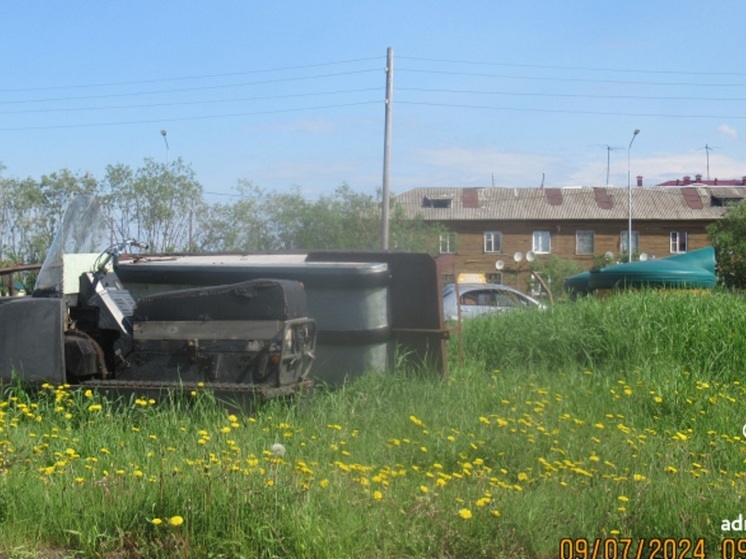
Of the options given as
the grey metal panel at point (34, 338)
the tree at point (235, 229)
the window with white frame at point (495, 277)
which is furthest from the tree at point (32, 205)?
the window with white frame at point (495, 277)

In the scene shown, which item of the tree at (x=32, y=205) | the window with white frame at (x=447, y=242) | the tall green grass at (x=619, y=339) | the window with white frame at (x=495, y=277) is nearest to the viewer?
the tall green grass at (x=619, y=339)

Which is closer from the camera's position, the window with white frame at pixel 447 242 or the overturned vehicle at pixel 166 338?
the overturned vehicle at pixel 166 338

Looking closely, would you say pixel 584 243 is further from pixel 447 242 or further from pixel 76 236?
pixel 76 236

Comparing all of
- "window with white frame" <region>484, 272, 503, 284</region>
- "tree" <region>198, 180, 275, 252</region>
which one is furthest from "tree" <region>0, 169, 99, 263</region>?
"window with white frame" <region>484, 272, 503, 284</region>

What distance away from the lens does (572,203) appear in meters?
66.1

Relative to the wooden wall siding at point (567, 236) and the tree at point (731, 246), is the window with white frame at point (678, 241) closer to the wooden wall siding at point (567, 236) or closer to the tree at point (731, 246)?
the wooden wall siding at point (567, 236)

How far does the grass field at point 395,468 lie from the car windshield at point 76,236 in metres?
1.26

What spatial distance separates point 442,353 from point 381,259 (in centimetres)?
101

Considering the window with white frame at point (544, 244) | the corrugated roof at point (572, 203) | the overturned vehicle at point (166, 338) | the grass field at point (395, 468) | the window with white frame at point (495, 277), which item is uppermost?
the corrugated roof at point (572, 203)

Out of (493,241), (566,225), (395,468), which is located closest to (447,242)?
(493,241)

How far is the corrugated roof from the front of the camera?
64.6 meters

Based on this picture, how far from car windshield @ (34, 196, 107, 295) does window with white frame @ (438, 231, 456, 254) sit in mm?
38956

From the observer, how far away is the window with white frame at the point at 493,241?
64.6 m

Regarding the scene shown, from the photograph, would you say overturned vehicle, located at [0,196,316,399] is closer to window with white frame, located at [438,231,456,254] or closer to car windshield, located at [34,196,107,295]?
car windshield, located at [34,196,107,295]
